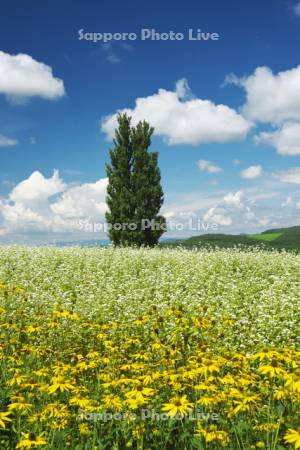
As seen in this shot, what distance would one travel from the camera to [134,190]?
95.1 feet

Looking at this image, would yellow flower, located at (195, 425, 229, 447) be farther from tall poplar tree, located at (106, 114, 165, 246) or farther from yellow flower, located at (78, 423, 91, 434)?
tall poplar tree, located at (106, 114, 165, 246)

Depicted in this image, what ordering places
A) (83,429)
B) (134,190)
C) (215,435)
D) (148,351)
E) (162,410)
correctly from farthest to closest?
(134,190)
(148,351)
(162,410)
(83,429)
(215,435)

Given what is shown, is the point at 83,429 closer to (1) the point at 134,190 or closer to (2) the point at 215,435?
(2) the point at 215,435

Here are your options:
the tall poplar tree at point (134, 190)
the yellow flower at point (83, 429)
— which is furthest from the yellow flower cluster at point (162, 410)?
the tall poplar tree at point (134, 190)

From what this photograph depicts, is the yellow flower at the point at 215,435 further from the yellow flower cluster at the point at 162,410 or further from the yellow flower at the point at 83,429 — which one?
the yellow flower at the point at 83,429

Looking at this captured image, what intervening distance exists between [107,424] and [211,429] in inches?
59.4

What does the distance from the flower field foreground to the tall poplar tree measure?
19.5 feet

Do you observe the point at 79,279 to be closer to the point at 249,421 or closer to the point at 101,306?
the point at 101,306

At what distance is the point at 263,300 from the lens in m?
12.8

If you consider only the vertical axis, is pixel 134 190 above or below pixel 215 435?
above

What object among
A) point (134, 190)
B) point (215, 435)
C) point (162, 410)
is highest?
point (134, 190)

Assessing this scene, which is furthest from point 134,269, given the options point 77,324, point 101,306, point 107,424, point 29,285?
point 107,424

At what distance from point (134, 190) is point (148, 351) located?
75.1 ft

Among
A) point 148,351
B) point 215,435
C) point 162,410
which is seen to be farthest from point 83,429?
point 148,351
